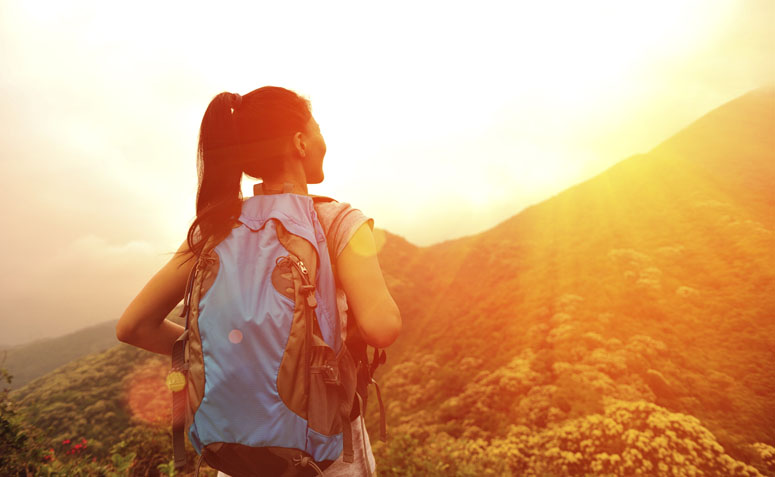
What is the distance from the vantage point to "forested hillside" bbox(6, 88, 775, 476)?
5.04 m

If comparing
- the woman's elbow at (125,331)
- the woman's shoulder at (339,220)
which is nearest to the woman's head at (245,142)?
the woman's shoulder at (339,220)

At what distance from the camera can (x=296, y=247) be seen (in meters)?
1.22

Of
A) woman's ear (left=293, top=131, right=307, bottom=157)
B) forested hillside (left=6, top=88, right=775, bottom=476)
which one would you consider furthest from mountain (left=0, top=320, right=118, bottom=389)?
woman's ear (left=293, top=131, right=307, bottom=157)

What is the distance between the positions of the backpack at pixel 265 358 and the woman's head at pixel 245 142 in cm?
29

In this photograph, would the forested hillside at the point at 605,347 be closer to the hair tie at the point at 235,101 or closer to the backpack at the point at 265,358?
the backpack at the point at 265,358

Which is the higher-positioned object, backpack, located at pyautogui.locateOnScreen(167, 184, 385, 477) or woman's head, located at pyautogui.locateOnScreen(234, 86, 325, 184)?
woman's head, located at pyautogui.locateOnScreen(234, 86, 325, 184)

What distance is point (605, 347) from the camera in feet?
23.0

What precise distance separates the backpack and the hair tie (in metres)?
0.55

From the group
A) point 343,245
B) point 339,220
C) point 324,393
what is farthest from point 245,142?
point 324,393

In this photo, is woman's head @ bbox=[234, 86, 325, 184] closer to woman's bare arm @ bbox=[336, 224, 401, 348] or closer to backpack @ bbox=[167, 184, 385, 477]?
backpack @ bbox=[167, 184, 385, 477]

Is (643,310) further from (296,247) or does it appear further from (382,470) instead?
(296,247)

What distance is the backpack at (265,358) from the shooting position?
1062 mm

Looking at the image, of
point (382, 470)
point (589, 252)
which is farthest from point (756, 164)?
point (382, 470)

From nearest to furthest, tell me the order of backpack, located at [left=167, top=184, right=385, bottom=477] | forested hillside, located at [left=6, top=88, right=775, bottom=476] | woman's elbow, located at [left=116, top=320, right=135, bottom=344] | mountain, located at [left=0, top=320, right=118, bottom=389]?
backpack, located at [left=167, top=184, right=385, bottom=477]
woman's elbow, located at [left=116, top=320, right=135, bottom=344]
forested hillside, located at [left=6, top=88, right=775, bottom=476]
mountain, located at [left=0, top=320, right=118, bottom=389]
